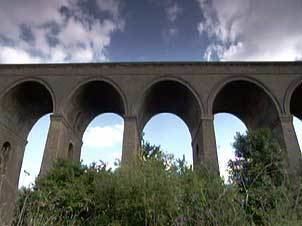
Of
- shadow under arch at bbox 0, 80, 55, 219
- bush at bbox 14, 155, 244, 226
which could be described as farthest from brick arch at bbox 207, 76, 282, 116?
shadow under arch at bbox 0, 80, 55, 219

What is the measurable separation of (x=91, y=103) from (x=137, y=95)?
Result: 15.8 ft

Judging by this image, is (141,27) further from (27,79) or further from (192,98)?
(27,79)

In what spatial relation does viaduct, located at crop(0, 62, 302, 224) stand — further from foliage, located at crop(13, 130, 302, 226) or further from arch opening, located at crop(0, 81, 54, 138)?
foliage, located at crop(13, 130, 302, 226)

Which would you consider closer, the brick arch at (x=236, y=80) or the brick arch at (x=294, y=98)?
the brick arch at (x=294, y=98)

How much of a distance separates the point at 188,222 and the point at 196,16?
44.4 feet

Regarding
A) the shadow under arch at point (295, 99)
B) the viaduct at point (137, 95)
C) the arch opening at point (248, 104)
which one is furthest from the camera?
the arch opening at point (248, 104)

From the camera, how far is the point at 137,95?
696 inches

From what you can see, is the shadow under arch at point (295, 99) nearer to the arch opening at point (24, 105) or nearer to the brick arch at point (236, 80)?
the brick arch at point (236, 80)

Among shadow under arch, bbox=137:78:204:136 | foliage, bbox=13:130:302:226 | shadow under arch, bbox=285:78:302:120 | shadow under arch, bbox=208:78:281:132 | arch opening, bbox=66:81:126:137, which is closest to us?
foliage, bbox=13:130:302:226

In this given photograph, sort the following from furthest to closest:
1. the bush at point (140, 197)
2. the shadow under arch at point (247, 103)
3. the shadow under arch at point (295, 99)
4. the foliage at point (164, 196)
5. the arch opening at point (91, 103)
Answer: the arch opening at point (91, 103) → the shadow under arch at point (247, 103) → the shadow under arch at point (295, 99) → the bush at point (140, 197) → the foliage at point (164, 196)

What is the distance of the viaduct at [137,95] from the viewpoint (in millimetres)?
16797

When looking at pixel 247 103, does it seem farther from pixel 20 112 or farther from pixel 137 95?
pixel 20 112

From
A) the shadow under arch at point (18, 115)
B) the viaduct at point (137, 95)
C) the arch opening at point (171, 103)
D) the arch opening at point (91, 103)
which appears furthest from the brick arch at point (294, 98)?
the shadow under arch at point (18, 115)

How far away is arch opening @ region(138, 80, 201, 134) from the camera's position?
1820 centimetres
